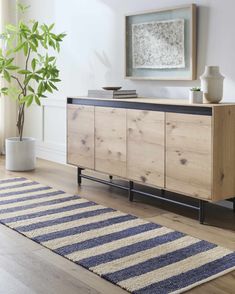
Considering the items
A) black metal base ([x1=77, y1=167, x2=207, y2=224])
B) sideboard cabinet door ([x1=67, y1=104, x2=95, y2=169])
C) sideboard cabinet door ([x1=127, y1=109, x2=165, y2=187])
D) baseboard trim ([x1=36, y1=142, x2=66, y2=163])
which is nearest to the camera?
black metal base ([x1=77, y1=167, x2=207, y2=224])

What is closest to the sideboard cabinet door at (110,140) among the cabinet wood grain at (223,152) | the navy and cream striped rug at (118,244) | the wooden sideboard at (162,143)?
the wooden sideboard at (162,143)

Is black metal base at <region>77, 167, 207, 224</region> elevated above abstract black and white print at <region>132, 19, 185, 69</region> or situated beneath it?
situated beneath

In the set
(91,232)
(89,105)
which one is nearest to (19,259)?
(91,232)

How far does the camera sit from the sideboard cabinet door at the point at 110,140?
3434 mm

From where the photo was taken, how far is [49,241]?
2623mm

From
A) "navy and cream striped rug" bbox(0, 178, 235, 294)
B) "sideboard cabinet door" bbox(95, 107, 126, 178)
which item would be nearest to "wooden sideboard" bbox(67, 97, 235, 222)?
"sideboard cabinet door" bbox(95, 107, 126, 178)

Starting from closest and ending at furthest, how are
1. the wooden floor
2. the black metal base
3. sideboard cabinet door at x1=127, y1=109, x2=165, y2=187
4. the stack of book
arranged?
1. the wooden floor
2. the black metal base
3. sideboard cabinet door at x1=127, y1=109, x2=165, y2=187
4. the stack of book

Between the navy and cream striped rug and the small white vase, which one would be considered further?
the small white vase

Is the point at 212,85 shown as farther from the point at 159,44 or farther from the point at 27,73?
the point at 27,73

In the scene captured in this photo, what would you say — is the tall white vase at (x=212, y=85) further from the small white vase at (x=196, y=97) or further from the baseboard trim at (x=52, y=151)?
the baseboard trim at (x=52, y=151)

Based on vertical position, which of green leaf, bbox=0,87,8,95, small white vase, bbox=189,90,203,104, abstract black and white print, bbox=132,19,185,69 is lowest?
small white vase, bbox=189,90,203,104

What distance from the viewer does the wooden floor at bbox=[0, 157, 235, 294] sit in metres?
2.09

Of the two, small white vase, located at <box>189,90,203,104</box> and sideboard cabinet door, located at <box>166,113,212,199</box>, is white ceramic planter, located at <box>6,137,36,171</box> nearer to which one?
sideboard cabinet door, located at <box>166,113,212,199</box>

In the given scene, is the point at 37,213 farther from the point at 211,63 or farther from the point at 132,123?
the point at 211,63
